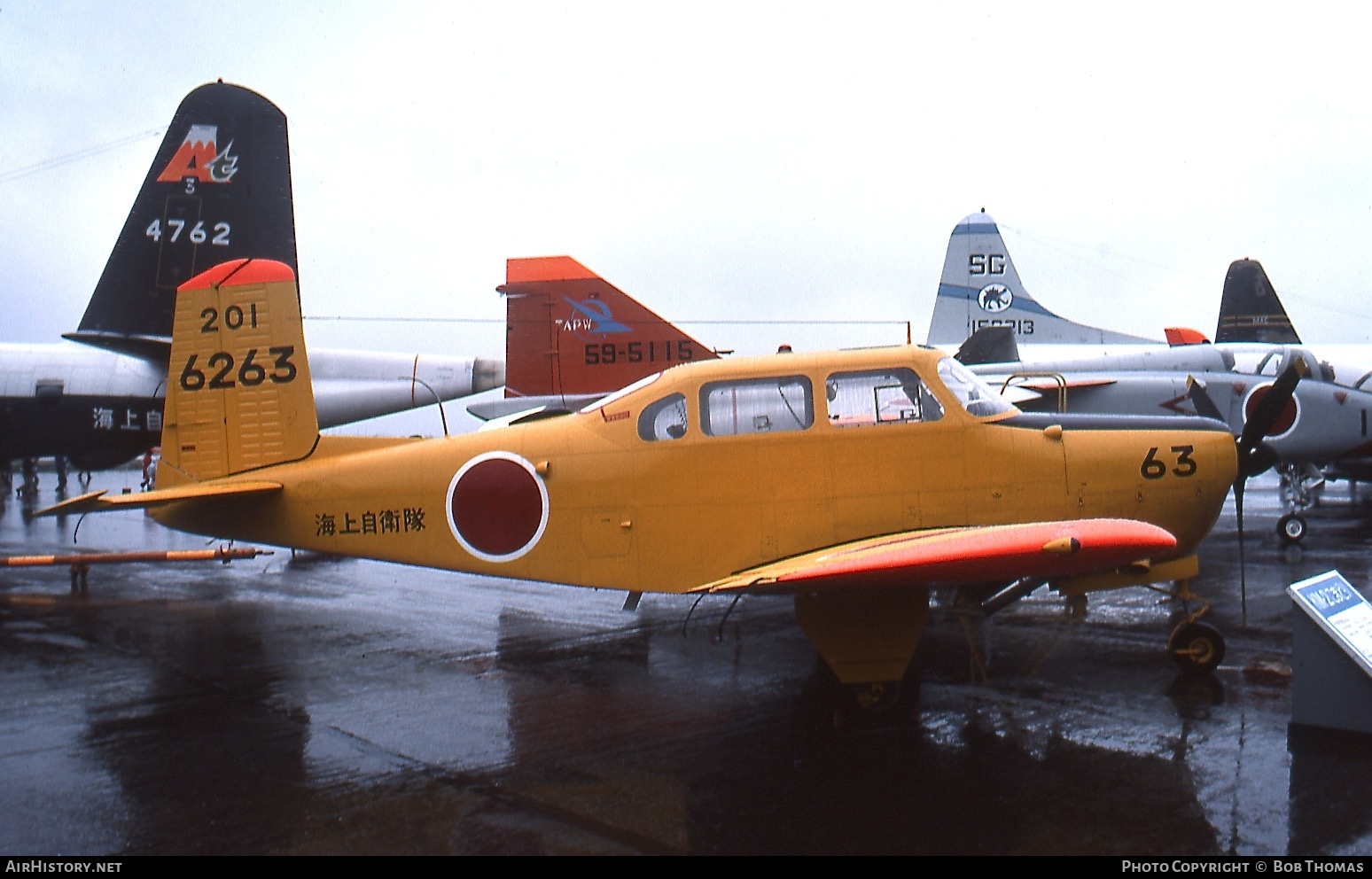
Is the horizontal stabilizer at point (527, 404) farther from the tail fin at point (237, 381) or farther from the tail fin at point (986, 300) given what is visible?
the tail fin at point (986, 300)

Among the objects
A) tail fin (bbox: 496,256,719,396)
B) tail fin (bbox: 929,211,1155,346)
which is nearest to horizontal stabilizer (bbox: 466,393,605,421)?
tail fin (bbox: 496,256,719,396)

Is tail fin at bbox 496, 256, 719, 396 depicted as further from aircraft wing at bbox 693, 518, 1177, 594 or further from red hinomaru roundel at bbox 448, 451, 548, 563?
aircraft wing at bbox 693, 518, 1177, 594

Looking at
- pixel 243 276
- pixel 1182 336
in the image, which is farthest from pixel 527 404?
pixel 1182 336

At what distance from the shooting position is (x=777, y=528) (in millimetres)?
6453

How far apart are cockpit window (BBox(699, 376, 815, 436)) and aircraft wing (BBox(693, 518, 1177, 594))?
122 centimetres

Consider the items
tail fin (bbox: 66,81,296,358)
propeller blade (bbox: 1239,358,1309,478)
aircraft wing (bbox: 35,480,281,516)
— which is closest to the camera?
propeller blade (bbox: 1239,358,1309,478)

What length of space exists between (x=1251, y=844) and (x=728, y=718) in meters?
3.06

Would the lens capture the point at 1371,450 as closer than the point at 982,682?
No

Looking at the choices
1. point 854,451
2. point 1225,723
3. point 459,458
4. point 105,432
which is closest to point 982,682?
point 1225,723

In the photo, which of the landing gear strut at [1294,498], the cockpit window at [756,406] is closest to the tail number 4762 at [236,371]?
the cockpit window at [756,406]

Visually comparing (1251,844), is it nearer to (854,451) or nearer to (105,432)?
(854,451)

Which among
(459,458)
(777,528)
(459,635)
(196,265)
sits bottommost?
(459,635)

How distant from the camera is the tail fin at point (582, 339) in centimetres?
1414

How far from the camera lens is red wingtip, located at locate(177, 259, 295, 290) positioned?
7.92 m
